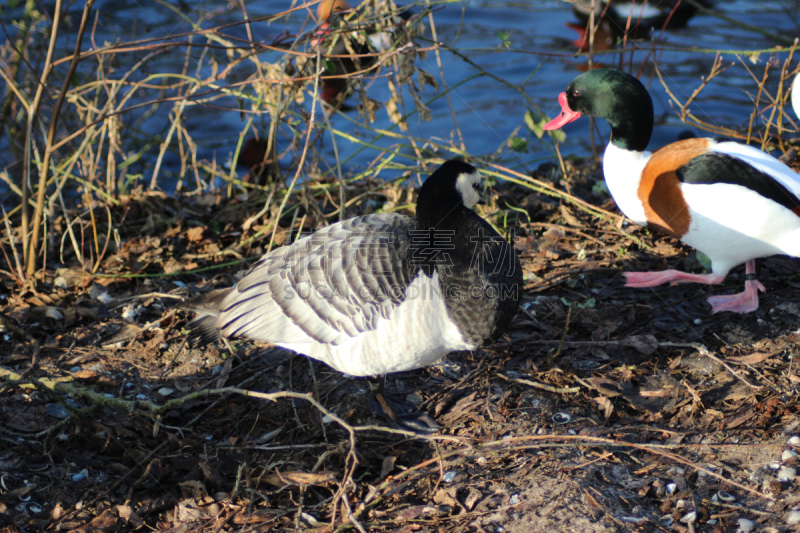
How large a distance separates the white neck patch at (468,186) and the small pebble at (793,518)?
2239 mm

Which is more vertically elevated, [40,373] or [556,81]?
[556,81]

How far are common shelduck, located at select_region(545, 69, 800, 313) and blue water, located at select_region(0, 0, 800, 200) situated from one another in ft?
10.0

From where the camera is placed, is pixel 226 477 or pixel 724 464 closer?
pixel 724 464

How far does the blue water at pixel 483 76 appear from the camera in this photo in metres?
8.88

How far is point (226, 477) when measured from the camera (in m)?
3.45

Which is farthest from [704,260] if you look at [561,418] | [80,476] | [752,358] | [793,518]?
[80,476]

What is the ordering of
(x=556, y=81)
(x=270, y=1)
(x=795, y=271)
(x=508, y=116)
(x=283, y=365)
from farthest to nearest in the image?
1. (x=270, y=1)
2. (x=556, y=81)
3. (x=508, y=116)
4. (x=795, y=271)
5. (x=283, y=365)

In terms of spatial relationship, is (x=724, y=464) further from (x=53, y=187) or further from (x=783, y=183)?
(x=53, y=187)

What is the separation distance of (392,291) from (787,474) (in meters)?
2.15

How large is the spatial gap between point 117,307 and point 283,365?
5.00ft

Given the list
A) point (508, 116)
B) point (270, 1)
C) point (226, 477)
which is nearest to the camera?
point (226, 477)

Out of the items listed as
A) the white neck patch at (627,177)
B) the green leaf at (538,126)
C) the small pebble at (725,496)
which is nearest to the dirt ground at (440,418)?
the small pebble at (725,496)

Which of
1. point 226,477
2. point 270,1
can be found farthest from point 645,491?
point 270,1

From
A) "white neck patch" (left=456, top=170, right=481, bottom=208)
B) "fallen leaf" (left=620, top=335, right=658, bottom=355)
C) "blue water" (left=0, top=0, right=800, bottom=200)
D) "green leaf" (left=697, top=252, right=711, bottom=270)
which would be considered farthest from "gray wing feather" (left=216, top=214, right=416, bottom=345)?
"blue water" (left=0, top=0, right=800, bottom=200)
